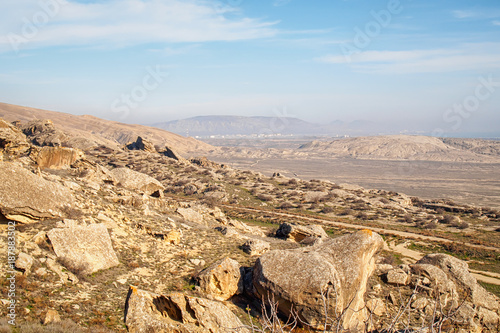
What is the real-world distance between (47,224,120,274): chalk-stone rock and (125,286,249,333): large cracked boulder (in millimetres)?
2306

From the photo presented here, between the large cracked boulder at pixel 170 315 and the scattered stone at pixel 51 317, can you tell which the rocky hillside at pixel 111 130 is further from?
the scattered stone at pixel 51 317

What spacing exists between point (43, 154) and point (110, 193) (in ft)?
22.9

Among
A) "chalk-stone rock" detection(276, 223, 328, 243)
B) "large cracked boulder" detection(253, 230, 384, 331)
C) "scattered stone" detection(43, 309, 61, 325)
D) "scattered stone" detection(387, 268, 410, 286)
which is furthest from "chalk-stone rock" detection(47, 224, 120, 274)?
"chalk-stone rock" detection(276, 223, 328, 243)

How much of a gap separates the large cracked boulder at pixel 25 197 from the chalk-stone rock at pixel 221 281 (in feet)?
19.3

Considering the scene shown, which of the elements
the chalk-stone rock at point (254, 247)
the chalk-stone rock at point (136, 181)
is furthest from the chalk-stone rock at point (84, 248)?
the chalk-stone rock at point (136, 181)

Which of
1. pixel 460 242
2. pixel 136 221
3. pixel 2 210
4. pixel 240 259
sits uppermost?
pixel 2 210

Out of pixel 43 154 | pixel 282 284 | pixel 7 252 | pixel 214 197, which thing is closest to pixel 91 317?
pixel 7 252

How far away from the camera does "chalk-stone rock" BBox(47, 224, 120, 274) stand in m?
10.4

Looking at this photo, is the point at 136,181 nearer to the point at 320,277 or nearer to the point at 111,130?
the point at 320,277

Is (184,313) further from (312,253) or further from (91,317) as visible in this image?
(312,253)

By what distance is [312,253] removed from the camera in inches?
445

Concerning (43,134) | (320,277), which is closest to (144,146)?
(43,134)

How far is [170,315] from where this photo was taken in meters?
9.05

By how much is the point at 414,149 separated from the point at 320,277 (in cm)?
15421
